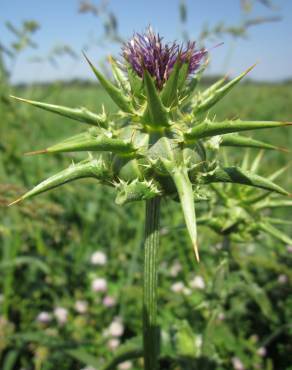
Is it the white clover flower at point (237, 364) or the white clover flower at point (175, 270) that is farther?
the white clover flower at point (175, 270)

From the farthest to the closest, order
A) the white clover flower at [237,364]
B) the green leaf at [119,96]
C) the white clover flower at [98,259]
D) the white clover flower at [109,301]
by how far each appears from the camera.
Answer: the white clover flower at [98,259]
the white clover flower at [109,301]
the white clover flower at [237,364]
the green leaf at [119,96]

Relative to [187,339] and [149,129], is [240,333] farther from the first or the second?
[149,129]

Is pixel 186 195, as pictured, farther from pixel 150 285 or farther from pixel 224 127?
pixel 150 285

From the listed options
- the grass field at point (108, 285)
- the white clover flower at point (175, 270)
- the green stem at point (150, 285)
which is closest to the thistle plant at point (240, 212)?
the grass field at point (108, 285)

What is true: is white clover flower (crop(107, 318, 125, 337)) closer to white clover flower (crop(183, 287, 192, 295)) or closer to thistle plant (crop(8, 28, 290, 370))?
white clover flower (crop(183, 287, 192, 295))

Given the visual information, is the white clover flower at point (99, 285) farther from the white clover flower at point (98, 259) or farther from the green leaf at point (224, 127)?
the green leaf at point (224, 127)

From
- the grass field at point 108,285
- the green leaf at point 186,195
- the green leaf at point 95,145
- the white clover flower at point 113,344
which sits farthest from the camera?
the white clover flower at point 113,344

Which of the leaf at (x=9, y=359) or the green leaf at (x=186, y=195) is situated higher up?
the green leaf at (x=186, y=195)

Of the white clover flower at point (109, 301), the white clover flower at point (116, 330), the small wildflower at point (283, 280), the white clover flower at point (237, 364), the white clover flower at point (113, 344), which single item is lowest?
the white clover flower at point (237, 364)

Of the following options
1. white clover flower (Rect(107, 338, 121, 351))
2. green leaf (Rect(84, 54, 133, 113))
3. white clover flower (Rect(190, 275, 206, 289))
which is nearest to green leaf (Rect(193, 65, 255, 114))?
green leaf (Rect(84, 54, 133, 113))

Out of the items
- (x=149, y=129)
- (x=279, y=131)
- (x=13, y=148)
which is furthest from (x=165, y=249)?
(x=279, y=131)
